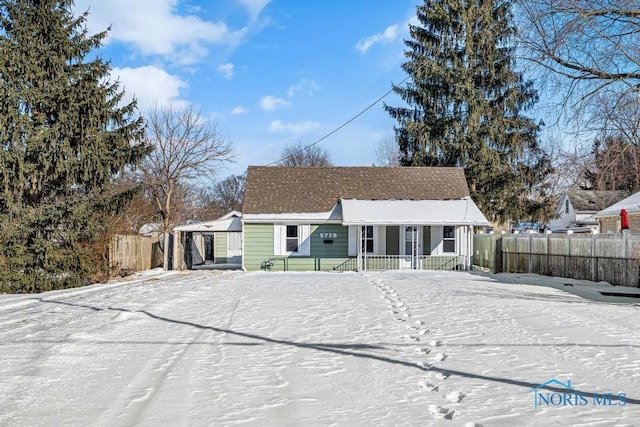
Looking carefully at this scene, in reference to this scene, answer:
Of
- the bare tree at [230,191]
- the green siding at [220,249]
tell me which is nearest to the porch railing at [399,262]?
the green siding at [220,249]

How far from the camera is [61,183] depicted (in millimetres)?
17125

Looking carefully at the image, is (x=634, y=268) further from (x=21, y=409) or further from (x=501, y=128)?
(x=501, y=128)

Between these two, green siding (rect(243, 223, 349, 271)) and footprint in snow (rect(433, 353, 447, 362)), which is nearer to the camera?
footprint in snow (rect(433, 353, 447, 362))

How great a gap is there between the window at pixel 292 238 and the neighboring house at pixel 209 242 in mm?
2921

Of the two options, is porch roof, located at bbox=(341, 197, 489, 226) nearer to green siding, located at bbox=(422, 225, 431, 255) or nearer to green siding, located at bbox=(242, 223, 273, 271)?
green siding, located at bbox=(422, 225, 431, 255)

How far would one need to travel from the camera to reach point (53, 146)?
1566 cm

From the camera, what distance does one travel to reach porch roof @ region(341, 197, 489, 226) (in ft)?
66.1

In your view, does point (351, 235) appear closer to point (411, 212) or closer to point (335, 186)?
point (411, 212)

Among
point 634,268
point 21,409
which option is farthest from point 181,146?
point 21,409

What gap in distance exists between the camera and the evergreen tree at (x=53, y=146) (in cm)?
1499

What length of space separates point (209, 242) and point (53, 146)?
71.7 feet

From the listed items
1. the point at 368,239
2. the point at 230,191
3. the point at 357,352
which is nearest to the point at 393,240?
the point at 368,239

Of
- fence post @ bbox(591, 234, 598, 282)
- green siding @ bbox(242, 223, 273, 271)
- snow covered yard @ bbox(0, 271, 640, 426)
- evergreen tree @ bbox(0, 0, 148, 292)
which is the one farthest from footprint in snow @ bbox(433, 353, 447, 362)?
green siding @ bbox(242, 223, 273, 271)

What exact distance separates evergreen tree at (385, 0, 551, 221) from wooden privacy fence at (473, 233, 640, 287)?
21.4ft
